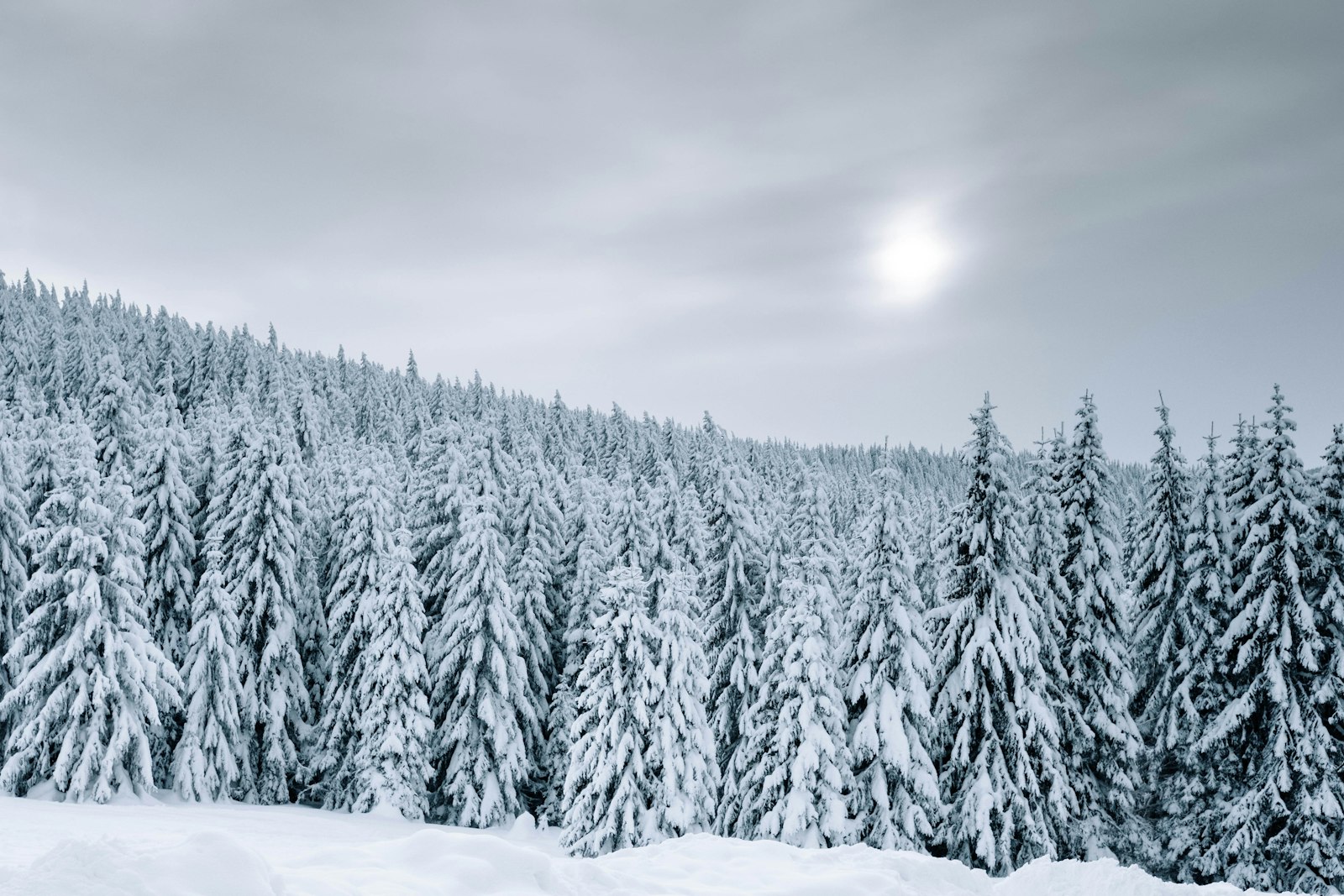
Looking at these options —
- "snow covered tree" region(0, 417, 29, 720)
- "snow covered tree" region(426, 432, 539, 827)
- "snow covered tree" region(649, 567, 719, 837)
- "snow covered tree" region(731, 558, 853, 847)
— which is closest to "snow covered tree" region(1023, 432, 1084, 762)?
"snow covered tree" region(731, 558, 853, 847)

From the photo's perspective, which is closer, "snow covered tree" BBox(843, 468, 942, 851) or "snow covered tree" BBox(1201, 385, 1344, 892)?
"snow covered tree" BBox(1201, 385, 1344, 892)

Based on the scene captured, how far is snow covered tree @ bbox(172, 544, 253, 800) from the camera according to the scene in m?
30.0

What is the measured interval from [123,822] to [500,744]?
12349mm

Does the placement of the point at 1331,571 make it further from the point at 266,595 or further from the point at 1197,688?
the point at 266,595

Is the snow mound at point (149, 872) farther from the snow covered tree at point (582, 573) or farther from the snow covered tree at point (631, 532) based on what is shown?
the snow covered tree at point (582, 573)

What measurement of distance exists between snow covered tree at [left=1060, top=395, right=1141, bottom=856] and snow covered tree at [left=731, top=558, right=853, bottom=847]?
6.95 metres

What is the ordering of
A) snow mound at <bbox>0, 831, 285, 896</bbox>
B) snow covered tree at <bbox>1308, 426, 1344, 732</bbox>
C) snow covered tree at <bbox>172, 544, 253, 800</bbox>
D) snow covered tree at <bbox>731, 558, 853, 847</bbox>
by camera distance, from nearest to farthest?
snow mound at <bbox>0, 831, 285, 896</bbox> < snow covered tree at <bbox>731, 558, 853, 847</bbox> < snow covered tree at <bbox>1308, 426, 1344, 732</bbox> < snow covered tree at <bbox>172, 544, 253, 800</bbox>

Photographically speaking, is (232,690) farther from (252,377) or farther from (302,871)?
(252,377)

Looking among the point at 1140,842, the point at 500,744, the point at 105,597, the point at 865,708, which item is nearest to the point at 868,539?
the point at 865,708

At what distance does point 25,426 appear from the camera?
4625 cm

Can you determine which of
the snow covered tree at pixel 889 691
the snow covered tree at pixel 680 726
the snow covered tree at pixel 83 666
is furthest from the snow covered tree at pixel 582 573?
the snow covered tree at pixel 83 666

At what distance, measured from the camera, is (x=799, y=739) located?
23.3 metres

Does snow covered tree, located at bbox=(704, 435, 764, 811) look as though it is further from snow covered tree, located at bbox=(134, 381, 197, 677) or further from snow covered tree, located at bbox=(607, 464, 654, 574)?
snow covered tree, located at bbox=(134, 381, 197, 677)

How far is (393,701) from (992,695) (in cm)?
2062
